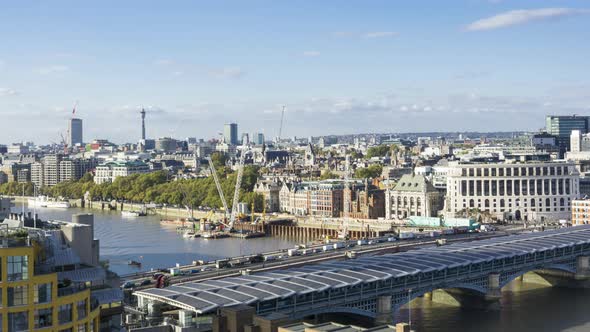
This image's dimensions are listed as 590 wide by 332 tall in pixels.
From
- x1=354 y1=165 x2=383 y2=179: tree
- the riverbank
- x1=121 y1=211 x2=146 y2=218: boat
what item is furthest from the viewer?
x1=354 y1=165 x2=383 y2=179: tree

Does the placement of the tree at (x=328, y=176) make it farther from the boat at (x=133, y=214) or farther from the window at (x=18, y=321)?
the window at (x=18, y=321)

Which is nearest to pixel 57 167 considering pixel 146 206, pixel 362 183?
pixel 146 206

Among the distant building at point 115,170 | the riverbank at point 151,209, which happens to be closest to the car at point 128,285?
the riverbank at point 151,209

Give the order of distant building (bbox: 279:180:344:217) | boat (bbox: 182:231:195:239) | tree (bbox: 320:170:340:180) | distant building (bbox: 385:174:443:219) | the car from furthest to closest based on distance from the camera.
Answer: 1. tree (bbox: 320:170:340:180)
2. distant building (bbox: 279:180:344:217)
3. distant building (bbox: 385:174:443:219)
4. boat (bbox: 182:231:195:239)
5. the car

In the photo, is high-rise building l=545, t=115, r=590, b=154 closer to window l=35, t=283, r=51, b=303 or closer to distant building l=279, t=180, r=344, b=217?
distant building l=279, t=180, r=344, b=217

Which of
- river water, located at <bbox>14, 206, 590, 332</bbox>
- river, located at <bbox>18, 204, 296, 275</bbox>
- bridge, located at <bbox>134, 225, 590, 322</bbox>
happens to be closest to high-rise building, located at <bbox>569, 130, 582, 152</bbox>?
river, located at <bbox>18, 204, 296, 275</bbox>

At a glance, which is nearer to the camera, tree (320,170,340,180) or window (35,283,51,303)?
window (35,283,51,303)
